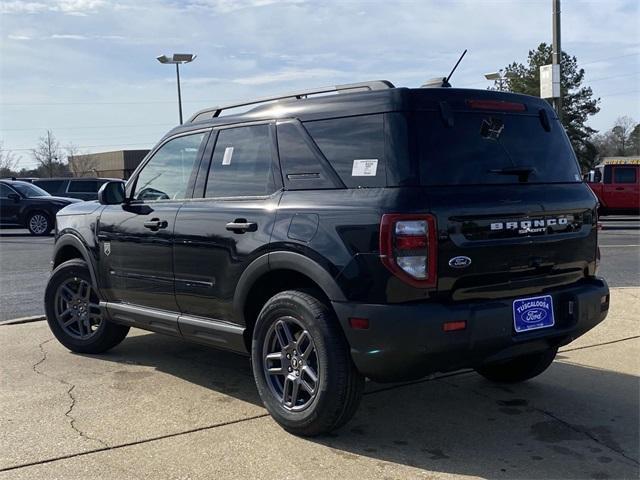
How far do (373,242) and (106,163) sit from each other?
220ft

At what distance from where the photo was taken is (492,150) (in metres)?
4.11

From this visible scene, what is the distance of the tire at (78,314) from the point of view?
19.6ft

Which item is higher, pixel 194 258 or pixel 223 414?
pixel 194 258

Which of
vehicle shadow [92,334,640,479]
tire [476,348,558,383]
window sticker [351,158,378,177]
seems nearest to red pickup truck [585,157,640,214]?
vehicle shadow [92,334,640,479]

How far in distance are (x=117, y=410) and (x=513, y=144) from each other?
3.02 meters

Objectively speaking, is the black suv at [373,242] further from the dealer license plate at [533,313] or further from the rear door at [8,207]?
the rear door at [8,207]

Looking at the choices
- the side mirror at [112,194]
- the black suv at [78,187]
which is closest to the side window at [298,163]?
the side mirror at [112,194]

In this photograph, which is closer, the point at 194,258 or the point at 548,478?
the point at 548,478

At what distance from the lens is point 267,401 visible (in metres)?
4.27

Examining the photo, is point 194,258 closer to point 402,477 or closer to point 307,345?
point 307,345

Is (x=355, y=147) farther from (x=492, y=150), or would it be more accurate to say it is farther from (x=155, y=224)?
(x=155, y=224)

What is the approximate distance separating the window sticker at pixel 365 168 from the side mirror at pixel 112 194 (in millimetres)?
2346

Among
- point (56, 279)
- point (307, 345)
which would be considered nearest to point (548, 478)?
point (307, 345)

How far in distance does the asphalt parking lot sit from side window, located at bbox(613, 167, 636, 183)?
19.2 metres
